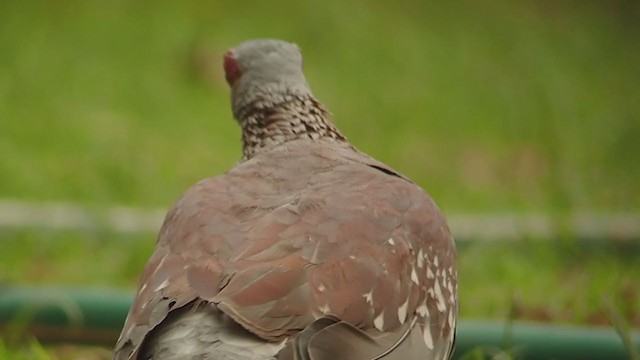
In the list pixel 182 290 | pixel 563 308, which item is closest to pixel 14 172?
pixel 563 308

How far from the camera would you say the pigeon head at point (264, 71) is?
4.36 meters

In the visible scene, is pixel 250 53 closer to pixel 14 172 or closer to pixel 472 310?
pixel 472 310

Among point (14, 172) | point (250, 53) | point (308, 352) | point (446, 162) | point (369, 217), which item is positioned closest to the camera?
point (308, 352)

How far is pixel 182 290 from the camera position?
125 inches

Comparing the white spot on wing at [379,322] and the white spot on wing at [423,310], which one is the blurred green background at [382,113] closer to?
the white spot on wing at [423,310]

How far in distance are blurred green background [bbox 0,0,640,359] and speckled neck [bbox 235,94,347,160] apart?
29.1 inches

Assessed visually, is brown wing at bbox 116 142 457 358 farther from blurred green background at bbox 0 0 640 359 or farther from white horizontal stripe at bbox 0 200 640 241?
white horizontal stripe at bbox 0 200 640 241

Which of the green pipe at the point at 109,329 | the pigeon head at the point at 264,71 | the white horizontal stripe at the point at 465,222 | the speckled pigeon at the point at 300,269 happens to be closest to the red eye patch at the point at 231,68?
the pigeon head at the point at 264,71

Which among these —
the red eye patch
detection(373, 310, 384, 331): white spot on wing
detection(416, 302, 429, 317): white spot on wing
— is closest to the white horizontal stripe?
the red eye patch

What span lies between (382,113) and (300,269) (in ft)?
18.8

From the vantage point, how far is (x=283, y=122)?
4277 millimetres

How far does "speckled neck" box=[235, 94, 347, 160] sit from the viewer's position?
4234mm

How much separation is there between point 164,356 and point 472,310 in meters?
2.62

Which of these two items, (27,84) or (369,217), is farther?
(27,84)
